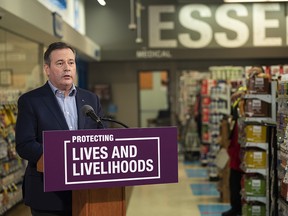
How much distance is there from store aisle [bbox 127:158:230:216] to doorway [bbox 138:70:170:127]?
6.70 m

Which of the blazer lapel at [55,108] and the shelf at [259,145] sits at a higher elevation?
the blazer lapel at [55,108]

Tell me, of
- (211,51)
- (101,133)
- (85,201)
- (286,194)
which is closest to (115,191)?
(85,201)

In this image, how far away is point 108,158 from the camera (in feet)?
7.57

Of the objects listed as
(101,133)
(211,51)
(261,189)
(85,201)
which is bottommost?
(261,189)

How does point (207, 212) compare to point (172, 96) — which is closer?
point (207, 212)

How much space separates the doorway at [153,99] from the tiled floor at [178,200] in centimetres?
691

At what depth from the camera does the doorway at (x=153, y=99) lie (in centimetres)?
1630

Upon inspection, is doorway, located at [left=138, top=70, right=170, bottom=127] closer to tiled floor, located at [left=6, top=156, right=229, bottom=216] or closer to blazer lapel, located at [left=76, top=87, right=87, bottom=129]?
tiled floor, located at [left=6, top=156, right=229, bottom=216]

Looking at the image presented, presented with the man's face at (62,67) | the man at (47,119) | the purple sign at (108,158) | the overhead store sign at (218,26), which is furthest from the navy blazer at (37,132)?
the overhead store sign at (218,26)

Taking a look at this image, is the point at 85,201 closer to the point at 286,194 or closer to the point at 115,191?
the point at 115,191

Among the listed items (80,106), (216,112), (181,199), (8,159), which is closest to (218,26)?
(216,112)

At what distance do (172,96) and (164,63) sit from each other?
1.08m

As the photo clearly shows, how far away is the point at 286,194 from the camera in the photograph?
4.07m

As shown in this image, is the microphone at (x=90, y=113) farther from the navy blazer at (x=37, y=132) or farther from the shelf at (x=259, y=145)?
the shelf at (x=259, y=145)
